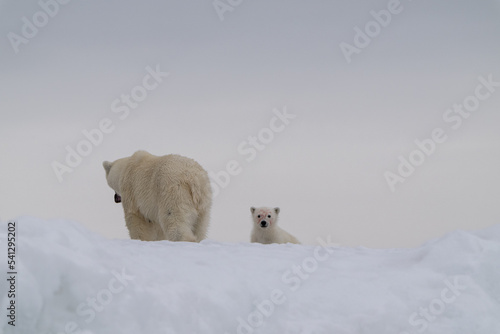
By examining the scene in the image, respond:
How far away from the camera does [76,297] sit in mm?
3395

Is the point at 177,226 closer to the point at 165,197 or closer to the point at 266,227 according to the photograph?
the point at 165,197

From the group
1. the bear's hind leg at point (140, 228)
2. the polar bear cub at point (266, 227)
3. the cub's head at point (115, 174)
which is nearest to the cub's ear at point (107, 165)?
the cub's head at point (115, 174)

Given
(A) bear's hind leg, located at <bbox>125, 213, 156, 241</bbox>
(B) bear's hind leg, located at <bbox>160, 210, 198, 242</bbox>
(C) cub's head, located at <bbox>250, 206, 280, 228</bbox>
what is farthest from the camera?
(C) cub's head, located at <bbox>250, 206, 280, 228</bbox>

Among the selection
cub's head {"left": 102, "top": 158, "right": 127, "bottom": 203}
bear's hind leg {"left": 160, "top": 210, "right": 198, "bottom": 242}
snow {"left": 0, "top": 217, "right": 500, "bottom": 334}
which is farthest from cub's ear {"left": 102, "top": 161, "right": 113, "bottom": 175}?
snow {"left": 0, "top": 217, "right": 500, "bottom": 334}

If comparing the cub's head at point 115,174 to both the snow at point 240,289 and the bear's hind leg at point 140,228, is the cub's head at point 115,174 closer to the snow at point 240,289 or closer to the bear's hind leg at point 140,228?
the bear's hind leg at point 140,228

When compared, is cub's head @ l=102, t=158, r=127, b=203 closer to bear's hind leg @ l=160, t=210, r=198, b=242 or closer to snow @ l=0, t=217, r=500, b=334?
bear's hind leg @ l=160, t=210, r=198, b=242

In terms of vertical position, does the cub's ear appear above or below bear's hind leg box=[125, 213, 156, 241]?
above

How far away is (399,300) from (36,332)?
96.0 inches

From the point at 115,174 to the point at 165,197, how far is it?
1.97 metres

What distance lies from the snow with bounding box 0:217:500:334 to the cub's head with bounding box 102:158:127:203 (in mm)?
4687

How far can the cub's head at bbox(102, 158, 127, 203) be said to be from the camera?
927cm

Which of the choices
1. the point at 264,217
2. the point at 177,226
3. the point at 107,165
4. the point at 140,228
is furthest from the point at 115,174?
the point at 264,217

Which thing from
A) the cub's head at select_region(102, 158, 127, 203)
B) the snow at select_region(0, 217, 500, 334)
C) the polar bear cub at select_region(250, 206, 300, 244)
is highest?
the cub's head at select_region(102, 158, 127, 203)

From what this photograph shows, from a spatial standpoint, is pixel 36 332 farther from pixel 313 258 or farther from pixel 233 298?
pixel 313 258
